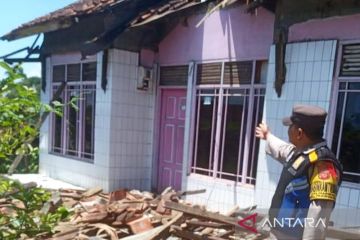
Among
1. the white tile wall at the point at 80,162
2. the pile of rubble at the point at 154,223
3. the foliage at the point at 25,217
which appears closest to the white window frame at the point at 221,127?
the pile of rubble at the point at 154,223

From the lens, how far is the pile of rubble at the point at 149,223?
13.9 feet

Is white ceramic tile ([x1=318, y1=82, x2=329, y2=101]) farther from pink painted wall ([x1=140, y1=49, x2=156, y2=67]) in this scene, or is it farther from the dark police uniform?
pink painted wall ([x1=140, y1=49, x2=156, y2=67])

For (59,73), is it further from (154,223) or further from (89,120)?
(154,223)

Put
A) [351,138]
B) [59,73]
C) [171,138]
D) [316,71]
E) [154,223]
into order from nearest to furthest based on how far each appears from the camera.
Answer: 1. [351,138]
2. [316,71]
3. [154,223]
4. [171,138]
5. [59,73]

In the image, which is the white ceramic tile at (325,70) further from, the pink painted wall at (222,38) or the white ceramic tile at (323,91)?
the pink painted wall at (222,38)

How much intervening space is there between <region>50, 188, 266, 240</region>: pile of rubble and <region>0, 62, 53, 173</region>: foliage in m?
2.03

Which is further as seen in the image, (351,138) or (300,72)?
(300,72)

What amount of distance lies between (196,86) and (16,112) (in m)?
4.52

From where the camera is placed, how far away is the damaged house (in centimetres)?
455

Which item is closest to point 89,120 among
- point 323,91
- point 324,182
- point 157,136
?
point 157,136

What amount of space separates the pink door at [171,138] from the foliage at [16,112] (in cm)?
468

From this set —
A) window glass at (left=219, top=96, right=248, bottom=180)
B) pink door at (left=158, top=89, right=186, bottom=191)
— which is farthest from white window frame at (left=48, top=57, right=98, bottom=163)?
window glass at (left=219, top=96, right=248, bottom=180)

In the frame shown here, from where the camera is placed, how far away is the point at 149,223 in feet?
15.1

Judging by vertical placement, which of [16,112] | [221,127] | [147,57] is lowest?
[221,127]
